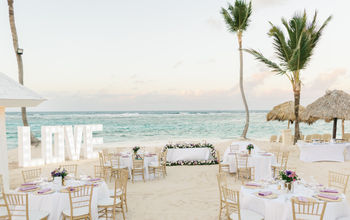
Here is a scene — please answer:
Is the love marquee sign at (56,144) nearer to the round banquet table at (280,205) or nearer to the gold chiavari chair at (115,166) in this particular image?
the gold chiavari chair at (115,166)

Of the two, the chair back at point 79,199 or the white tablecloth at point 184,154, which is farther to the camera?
the white tablecloth at point 184,154

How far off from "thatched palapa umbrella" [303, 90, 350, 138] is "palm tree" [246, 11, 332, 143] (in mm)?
1167

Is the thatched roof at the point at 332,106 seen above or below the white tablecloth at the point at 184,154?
above

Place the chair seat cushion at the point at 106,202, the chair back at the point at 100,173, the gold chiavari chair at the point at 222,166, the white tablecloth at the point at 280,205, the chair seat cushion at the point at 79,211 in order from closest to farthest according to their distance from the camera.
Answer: the white tablecloth at the point at 280,205 < the chair seat cushion at the point at 79,211 < the chair seat cushion at the point at 106,202 < the chair back at the point at 100,173 < the gold chiavari chair at the point at 222,166

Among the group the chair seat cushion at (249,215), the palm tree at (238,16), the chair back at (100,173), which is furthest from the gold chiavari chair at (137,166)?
the palm tree at (238,16)

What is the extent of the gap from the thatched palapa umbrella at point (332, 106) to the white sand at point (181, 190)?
2.82 metres

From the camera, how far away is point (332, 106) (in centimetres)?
1278

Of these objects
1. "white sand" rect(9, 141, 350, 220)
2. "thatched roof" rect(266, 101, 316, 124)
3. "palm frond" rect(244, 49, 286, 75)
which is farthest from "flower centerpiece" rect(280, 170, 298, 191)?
"thatched roof" rect(266, 101, 316, 124)

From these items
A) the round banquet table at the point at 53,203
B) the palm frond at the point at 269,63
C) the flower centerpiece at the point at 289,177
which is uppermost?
the palm frond at the point at 269,63

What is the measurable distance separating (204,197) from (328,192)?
2.97 m

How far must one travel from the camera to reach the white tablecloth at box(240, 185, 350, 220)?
3.85 meters

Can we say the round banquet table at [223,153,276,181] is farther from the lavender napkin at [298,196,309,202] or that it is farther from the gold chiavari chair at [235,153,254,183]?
the lavender napkin at [298,196,309,202]

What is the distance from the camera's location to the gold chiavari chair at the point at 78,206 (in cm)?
422

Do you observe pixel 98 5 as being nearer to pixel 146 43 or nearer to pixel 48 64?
pixel 146 43
